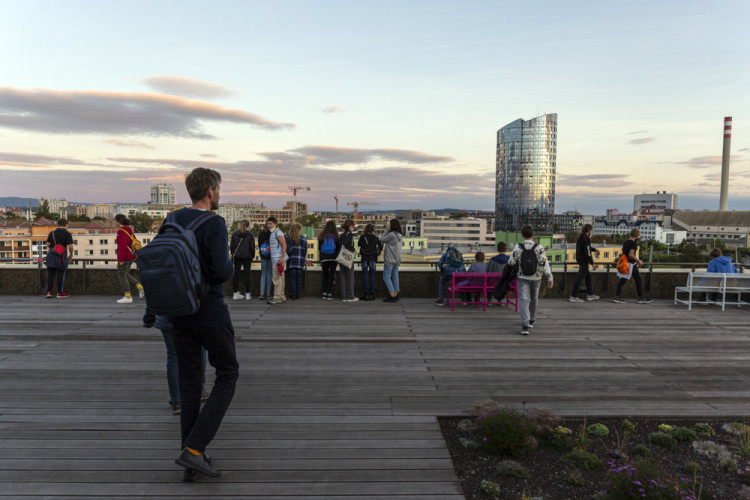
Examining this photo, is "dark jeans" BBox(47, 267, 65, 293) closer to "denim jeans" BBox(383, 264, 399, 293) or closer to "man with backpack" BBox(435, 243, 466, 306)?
"denim jeans" BBox(383, 264, 399, 293)

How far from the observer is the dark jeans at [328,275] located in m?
9.30

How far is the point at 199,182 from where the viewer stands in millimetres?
2857

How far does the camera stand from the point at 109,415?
3775 mm

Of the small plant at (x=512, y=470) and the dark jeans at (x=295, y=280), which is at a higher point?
the dark jeans at (x=295, y=280)

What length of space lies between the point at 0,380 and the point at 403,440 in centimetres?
395

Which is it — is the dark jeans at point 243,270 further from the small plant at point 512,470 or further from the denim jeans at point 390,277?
the small plant at point 512,470

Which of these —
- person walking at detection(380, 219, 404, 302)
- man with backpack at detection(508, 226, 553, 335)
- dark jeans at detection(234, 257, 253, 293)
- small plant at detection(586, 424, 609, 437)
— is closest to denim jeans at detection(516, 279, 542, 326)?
man with backpack at detection(508, 226, 553, 335)

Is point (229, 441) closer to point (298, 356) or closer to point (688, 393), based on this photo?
point (298, 356)

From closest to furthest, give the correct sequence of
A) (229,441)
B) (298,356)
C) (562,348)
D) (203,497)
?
(203,497), (229,441), (298,356), (562,348)

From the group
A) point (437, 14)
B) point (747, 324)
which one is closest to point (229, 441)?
point (747, 324)

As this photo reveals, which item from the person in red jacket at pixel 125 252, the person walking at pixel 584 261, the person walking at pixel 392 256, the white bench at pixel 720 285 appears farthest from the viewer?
the person walking at pixel 584 261

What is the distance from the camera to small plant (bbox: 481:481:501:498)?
2787mm

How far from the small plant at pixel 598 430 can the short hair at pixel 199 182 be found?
3156 millimetres

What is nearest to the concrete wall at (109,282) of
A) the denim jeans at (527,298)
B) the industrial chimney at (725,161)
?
the denim jeans at (527,298)
